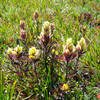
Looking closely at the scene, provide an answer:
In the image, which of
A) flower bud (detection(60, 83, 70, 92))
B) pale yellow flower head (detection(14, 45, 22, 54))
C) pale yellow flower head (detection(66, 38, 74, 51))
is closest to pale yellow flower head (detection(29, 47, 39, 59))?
pale yellow flower head (detection(14, 45, 22, 54))

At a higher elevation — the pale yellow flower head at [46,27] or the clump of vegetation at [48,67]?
the pale yellow flower head at [46,27]

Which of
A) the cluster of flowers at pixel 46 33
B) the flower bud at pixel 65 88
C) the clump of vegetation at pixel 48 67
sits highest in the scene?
the cluster of flowers at pixel 46 33

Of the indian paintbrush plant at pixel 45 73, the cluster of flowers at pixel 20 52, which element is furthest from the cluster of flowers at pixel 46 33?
the cluster of flowers at pixel 20 52

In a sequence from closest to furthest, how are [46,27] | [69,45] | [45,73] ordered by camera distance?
1. [69,45]
2. [46,27]
3. [45,73]

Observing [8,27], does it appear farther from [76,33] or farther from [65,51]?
[65,51]

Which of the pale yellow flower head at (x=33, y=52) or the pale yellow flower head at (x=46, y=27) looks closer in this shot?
the pale yellow flower head at (x=33, y=52)

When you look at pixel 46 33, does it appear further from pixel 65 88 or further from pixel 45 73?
pixel 65 88

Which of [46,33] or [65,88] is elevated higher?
[46,33]

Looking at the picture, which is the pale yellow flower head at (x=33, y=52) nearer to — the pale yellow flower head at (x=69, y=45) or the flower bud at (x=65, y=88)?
the pale yellow flower head at (x=69, y=45)

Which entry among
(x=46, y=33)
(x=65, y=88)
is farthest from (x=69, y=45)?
(x=65, y=88)

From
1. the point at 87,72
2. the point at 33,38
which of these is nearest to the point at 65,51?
the point at 87,72

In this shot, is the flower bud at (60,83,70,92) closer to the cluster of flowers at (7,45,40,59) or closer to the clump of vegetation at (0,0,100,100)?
the clump of vegetation at (0,0,100,100)
